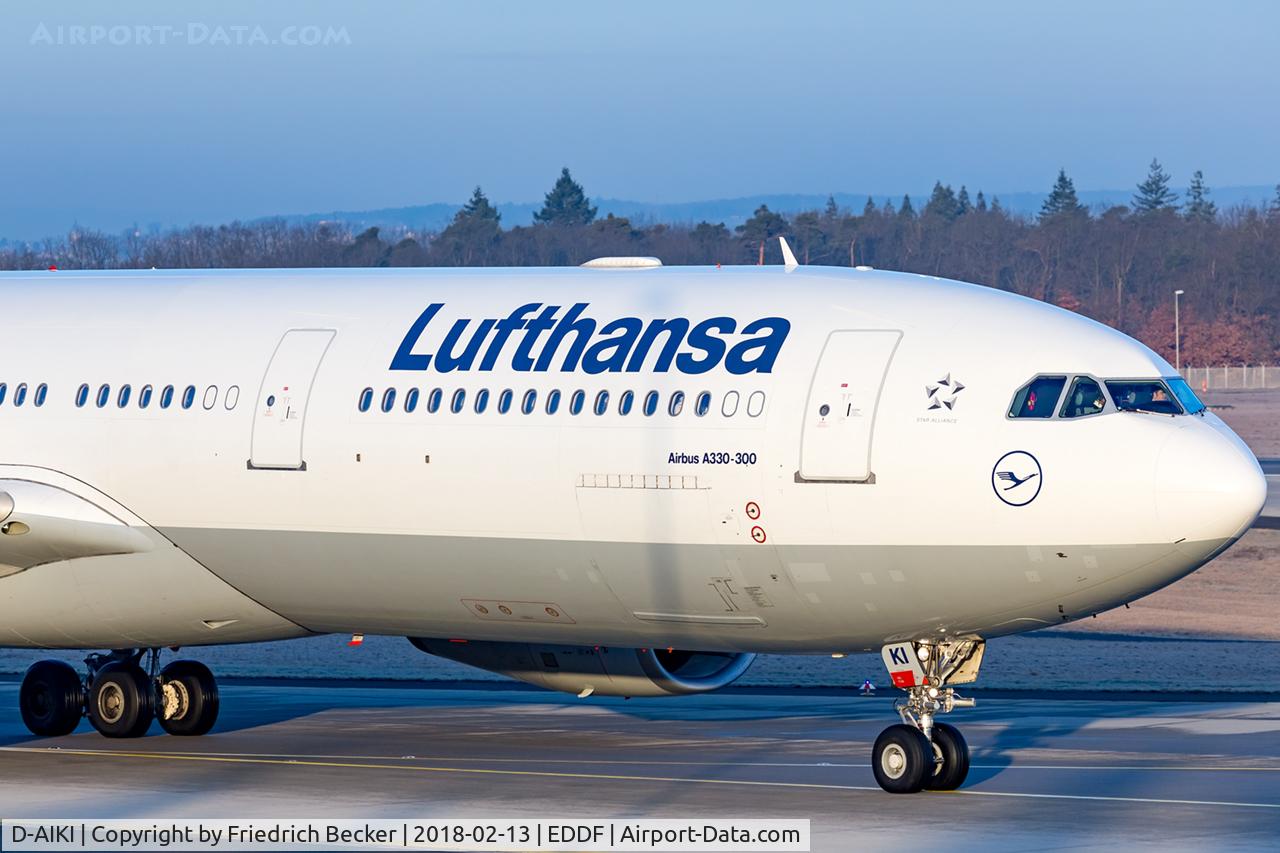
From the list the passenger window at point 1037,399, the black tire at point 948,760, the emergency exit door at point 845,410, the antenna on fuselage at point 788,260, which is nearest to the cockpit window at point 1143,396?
the passenger window at point 1037,399

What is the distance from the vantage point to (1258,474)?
61.4 ft

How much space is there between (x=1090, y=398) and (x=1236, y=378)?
382 feet

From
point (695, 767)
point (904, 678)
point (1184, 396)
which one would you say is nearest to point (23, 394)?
point (695, 767)

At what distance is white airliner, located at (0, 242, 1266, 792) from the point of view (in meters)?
19.0

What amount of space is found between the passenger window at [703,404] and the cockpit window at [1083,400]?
3236 millimetres

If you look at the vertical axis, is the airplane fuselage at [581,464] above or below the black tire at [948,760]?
above

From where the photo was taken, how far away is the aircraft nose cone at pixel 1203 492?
1831 cm

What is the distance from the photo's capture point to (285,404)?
2230cm

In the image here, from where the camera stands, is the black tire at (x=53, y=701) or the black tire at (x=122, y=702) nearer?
the black tire at (x=122, y=702)

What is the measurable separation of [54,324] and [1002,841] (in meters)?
12.5

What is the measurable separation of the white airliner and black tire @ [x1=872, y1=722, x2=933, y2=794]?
26mm

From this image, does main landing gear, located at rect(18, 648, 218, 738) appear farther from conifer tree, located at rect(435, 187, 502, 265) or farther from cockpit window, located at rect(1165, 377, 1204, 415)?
conifer tree, located at rect(435, 187, 502, 265)

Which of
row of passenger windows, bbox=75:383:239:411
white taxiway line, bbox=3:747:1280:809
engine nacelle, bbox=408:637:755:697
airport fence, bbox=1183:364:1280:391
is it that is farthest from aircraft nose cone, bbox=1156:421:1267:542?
airport fence, bbox=1183:364:1280:391

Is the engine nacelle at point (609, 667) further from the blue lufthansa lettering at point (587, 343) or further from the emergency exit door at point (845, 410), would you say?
the emergency exit door at point (845, 410)
